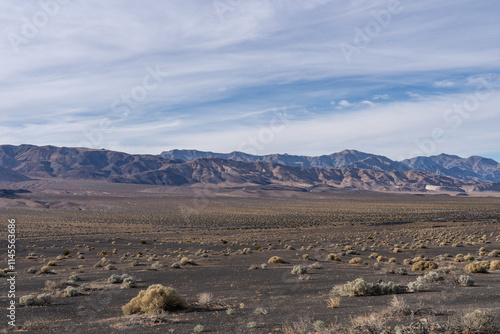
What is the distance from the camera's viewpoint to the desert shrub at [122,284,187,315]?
1118 centimetres

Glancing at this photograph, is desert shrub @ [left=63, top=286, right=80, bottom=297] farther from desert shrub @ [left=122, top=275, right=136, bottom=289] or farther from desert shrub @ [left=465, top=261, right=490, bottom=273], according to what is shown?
desert shrub @ [left=465, top=261, right=490, bottom=273]

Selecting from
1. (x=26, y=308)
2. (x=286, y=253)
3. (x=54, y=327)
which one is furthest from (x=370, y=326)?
(x=286, y=253)

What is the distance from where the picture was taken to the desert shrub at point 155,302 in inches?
440

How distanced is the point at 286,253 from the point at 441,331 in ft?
71.6

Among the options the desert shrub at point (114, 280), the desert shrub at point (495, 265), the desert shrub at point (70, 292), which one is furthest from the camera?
the desert shrub at point (495, 265)

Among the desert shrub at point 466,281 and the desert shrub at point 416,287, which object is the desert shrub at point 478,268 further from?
the desert shrub at point 416,287

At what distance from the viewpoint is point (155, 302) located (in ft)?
36.6

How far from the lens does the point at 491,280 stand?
14.9 m

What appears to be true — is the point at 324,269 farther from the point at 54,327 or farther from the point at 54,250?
the point at 54,250

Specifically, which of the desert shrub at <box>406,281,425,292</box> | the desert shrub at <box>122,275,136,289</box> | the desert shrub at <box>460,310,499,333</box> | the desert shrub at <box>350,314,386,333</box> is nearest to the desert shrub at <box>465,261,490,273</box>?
the desert shrub at <box>406,281,425,292</box>

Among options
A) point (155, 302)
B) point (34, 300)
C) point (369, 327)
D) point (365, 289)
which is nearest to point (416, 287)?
point (365, 289)

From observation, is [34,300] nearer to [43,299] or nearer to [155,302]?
[43,299]

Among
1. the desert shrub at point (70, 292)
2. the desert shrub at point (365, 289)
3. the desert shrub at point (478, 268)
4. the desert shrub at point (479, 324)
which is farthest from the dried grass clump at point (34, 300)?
the desert shrub at point (478, 268)

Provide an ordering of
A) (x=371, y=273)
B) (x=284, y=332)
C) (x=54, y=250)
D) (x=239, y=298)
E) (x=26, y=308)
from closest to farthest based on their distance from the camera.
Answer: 1. (x=284, y=332)
2. (x=26, y=308)
3. (x=239, y=298)
4. (x=371, y=273)
5. (x=54, y=250)
